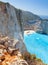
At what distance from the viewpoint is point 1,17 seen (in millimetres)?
11820

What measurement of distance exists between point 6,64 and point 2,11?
9.05m

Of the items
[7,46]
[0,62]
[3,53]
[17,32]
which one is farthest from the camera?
[17,32]

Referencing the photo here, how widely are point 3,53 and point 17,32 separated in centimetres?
1029

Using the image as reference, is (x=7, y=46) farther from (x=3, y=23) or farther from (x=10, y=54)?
(x=3, y=23)

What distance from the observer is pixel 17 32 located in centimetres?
1465

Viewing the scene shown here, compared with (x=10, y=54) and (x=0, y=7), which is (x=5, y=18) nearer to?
(x=0, y=7)

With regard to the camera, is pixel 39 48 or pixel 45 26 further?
pixel 45 26

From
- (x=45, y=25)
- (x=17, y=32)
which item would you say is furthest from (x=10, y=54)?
(x=45, y=25)

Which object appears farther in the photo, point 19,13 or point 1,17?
point 19,13

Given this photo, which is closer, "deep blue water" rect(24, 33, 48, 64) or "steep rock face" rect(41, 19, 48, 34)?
"deep blue water" rect(24, 33, 48, 64)

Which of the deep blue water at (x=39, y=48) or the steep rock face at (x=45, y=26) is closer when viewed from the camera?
the deep blue water at (x=39, y=48)

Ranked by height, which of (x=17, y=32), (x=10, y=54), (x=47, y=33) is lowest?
(x=47, y=33)

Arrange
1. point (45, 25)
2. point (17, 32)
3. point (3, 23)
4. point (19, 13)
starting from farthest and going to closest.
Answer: point (45, 25) < point (19, 13) < point (17, 32) < point (3, 23)

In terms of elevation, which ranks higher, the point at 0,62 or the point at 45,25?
the point at 0,62
